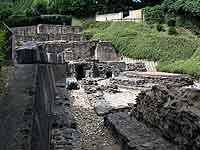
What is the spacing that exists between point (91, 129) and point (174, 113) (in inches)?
165

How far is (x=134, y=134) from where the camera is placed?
451 inches

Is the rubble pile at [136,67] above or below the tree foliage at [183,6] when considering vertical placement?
below

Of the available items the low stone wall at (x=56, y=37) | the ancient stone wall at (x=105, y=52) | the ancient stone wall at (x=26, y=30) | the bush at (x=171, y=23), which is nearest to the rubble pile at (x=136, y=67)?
the ancient stone wall at (x=105, y=52)

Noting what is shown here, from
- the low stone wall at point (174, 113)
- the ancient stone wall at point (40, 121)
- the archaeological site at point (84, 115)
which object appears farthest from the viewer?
the low stone wall at point (174, 113)

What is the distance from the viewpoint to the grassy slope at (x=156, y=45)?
104 feet

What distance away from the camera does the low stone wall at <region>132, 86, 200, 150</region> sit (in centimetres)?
945

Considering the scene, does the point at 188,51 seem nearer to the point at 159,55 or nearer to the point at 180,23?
the point at 159,55

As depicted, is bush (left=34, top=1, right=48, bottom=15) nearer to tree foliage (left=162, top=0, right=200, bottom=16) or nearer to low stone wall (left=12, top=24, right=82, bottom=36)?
low stone wall (left=12, top=24, right=82, bottom=36)

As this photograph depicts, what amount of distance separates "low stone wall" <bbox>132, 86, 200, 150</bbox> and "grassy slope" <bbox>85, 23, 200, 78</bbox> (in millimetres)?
15893

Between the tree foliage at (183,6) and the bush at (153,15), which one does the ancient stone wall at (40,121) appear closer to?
the tree foliage at (183,6)

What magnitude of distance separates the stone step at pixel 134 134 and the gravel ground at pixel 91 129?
30 cm

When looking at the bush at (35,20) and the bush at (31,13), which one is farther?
the bush at (31,13)

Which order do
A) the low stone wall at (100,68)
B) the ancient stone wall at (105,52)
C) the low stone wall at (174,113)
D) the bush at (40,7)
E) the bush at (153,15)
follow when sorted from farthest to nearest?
the bush at (40,7) < the bush at (153,15) < the ancient stone wall at (105,52) < the low stone wall at (100,68) < the low stone wall at (174,113)

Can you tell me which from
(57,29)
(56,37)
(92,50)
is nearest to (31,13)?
(57,29)
